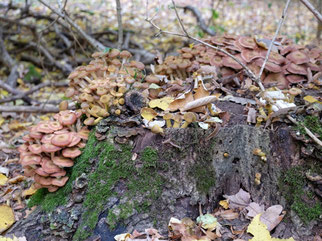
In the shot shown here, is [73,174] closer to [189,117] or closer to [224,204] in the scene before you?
[189,117]

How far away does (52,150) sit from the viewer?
10.7 feet

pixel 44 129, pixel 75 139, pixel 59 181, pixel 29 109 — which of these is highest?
pixel 44 129

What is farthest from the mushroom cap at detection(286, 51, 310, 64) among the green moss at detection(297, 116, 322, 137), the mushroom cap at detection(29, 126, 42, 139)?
the mushroom cap at detection(29, 126, 42, 139)

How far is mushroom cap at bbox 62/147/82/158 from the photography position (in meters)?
3.41

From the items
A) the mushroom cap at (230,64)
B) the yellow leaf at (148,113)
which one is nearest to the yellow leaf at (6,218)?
the yellow leaf at (148,113)

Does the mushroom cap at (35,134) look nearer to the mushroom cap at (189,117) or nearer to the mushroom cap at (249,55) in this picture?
the mushroom cap at (189,117)

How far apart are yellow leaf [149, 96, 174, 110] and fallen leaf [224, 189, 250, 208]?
1.27 m

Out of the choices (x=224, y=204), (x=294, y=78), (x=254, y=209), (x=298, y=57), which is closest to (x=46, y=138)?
(x=224, y=204)

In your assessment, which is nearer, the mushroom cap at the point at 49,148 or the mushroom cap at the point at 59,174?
the mushroom cap at the point at 49,148

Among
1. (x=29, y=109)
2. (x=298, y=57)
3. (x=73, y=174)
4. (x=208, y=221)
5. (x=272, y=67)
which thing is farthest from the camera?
(x=29, y=109)

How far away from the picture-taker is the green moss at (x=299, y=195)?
3.36 meters

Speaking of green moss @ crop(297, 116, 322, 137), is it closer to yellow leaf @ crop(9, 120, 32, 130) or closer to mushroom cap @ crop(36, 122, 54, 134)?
mushroom cap @ crop(36, 122, 54, 134)

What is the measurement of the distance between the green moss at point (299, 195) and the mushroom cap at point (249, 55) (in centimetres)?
170

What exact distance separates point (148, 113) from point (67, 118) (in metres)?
0.95
